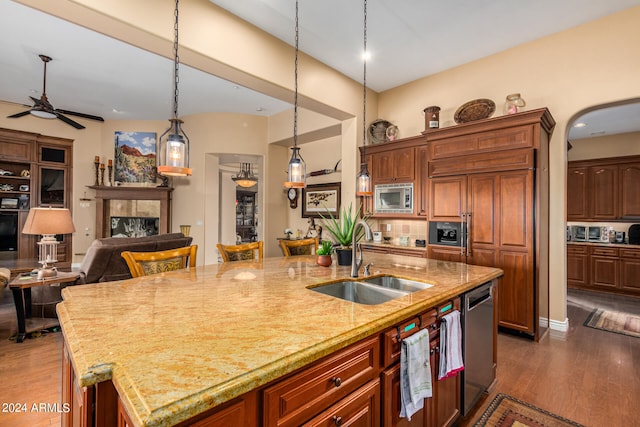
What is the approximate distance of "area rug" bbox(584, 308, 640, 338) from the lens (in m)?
3.61

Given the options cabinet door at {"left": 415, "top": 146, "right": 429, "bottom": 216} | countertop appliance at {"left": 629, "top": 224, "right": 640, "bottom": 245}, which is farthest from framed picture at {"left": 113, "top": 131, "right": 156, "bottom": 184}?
countertop appliance at {"left": 629, "top": 224, "right": 640, "bottom": 245}

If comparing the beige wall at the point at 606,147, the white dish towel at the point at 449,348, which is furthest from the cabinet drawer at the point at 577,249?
the white dish towel at the point at 449,348

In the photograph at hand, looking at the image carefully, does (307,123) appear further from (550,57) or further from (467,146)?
(550,57)

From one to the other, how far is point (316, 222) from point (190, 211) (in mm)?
2802

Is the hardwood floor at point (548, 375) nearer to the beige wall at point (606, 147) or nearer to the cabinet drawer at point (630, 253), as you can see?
the cabinet drawer at point (630, 253)

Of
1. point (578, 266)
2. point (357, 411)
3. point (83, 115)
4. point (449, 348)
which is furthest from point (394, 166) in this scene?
point (83, 115)

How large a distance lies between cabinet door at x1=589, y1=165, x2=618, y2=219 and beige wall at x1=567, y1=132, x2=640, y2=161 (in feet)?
1.07

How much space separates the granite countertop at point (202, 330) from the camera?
2.51 ft

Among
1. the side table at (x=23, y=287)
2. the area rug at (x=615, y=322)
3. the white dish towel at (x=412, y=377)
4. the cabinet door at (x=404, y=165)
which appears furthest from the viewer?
the cabinet door at (x=404, y=165)

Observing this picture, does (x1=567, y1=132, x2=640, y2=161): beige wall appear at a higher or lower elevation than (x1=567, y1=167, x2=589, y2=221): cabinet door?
higher

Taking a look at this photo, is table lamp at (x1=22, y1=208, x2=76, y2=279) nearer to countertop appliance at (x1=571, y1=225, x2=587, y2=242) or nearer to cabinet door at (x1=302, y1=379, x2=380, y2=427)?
cabinet door at (x1=302, y1=379, x2=380, y2=427)

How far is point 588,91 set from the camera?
3.33m

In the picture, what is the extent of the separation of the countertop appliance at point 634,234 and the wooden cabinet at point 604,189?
173 millimetres

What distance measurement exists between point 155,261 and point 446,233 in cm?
326
